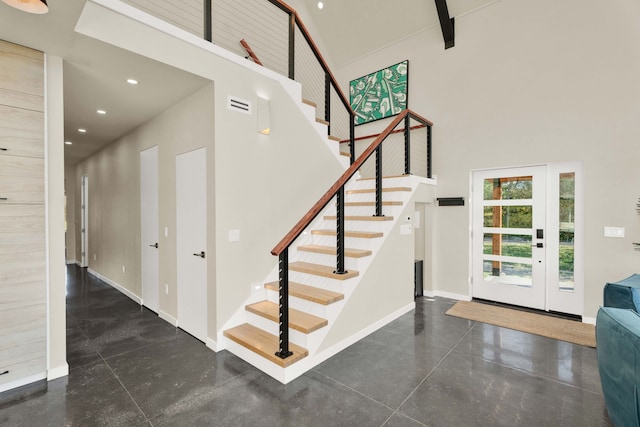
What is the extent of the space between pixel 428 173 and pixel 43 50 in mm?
4845

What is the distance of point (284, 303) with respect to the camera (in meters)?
2.60

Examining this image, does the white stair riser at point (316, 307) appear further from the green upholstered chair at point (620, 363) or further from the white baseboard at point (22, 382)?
the white baseboard at point (22, 382)

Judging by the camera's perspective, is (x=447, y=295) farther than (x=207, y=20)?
Yes

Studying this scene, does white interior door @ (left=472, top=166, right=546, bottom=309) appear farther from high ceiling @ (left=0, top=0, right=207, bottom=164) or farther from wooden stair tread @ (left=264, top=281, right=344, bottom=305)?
high ceiling @ (left=0, top=0, right=207, bottom=164)

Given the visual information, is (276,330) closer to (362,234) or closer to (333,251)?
(333,251)

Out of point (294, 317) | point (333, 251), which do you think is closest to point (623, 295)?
point (333, 251)

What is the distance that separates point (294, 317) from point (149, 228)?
2.72 meters

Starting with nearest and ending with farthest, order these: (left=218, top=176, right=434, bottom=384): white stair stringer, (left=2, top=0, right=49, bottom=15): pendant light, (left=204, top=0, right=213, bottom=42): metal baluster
A: (left=2, top=0, right=49, bottom=15): pendant light
(left=218, top=176, right=434, bottom=384): white stair stringer
(left=204, top=0, right=213, bottom=42): metal baluster

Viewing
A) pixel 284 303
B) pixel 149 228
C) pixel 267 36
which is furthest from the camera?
pixel 267 36

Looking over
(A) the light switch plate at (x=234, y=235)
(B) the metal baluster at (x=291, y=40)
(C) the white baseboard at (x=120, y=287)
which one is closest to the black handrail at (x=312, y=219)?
(A) the light switch plate at (x=234, y=235)

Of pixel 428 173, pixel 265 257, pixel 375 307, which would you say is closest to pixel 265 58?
pixel 428 173

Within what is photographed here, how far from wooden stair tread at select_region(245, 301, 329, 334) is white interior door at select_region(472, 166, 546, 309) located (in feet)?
10.2

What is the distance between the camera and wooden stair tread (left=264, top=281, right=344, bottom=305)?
297 centimetres

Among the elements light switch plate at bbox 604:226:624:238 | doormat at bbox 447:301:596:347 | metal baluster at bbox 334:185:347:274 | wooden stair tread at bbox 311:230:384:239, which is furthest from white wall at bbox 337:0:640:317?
metal baluster at bbox 334:185:347:274
